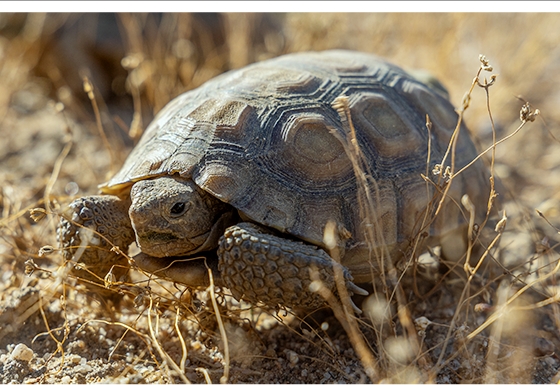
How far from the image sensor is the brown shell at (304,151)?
8.09ft

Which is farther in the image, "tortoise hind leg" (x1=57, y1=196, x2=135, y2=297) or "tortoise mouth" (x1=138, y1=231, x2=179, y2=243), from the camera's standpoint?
"tortoise hind leg" (x1=57, y1=196, x2=135, y2=297)

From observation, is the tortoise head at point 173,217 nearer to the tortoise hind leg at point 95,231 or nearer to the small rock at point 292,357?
the tortoise hind leg at point 95,231

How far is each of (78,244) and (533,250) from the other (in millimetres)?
3110

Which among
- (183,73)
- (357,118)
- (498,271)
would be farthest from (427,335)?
(183,73)

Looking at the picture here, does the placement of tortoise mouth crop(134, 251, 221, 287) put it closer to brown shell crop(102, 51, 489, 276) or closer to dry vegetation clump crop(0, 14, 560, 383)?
dry vegetation clump crop(0, 14, 560, 383)

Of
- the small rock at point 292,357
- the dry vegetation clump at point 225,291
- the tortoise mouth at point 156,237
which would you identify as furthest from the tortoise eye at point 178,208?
the small rock at point 292,357

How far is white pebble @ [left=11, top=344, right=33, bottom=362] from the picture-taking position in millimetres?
2453

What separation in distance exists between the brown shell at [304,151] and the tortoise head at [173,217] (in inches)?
3.4

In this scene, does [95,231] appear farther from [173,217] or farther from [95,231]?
[173,217]

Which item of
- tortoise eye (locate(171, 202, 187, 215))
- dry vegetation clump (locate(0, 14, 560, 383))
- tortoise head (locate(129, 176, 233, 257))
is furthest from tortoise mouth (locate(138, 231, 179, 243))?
dry vegetation clump (locate(0, 14, 560, 383))

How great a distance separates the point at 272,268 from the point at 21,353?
4.41 feet

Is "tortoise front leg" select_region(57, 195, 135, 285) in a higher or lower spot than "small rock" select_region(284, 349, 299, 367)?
higher

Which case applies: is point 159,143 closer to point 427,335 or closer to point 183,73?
point 427,335

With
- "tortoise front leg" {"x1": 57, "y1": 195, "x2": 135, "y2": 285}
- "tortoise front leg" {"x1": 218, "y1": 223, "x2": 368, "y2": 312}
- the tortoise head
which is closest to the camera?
"tortoise front leg" {"x1": 218, "y1": 223, "x2": 368, "y2": 312}
